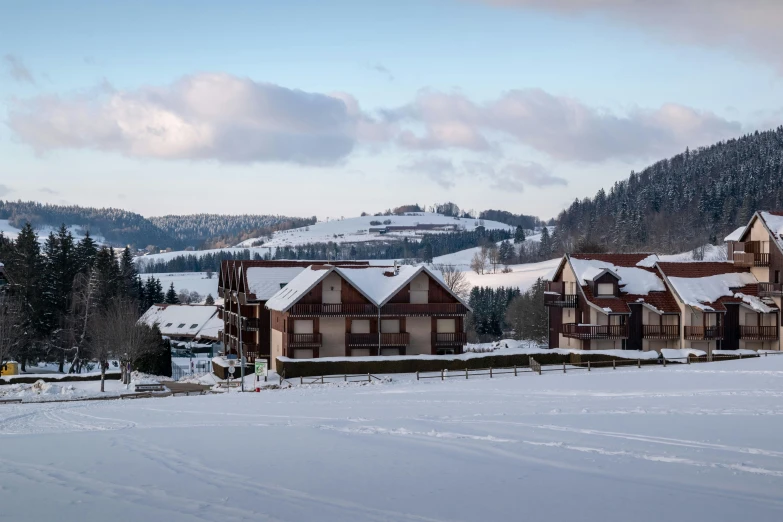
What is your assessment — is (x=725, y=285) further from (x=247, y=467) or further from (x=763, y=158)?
(x=763, y=158)

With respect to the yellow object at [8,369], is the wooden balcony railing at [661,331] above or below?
above

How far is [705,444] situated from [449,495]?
7249 mm

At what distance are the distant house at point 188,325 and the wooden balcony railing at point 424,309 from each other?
37309 mm

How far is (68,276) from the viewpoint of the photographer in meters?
70.8

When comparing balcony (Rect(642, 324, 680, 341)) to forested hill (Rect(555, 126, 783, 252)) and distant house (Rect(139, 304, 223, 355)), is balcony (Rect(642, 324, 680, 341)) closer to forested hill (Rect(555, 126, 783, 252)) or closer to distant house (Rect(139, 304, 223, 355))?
distant house (Rect(139, 304, 223, 355))

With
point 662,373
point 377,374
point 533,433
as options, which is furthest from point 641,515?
point 377,374

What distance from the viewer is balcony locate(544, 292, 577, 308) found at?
2266 inches

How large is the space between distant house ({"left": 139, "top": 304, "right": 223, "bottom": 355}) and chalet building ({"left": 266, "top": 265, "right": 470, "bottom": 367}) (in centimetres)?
3488

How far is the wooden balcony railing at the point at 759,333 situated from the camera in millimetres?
54594

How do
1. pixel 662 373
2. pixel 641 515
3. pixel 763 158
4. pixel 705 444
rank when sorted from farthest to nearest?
pixel 763 158
pixel 662 373
pixel 705 444
pixel 641 515

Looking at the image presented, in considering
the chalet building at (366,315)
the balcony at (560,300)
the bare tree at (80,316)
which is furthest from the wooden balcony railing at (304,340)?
the balcony at (560,300)

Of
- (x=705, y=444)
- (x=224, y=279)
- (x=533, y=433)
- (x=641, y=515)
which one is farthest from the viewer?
(x=224, y=279)

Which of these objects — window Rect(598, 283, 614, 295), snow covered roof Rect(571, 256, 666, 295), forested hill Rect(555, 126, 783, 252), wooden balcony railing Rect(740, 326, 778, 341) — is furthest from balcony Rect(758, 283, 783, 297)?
forested hill Rect(555, 126, 783, 252)

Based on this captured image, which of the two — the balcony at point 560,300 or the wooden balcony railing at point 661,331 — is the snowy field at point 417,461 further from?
the balcony at point 560,300
